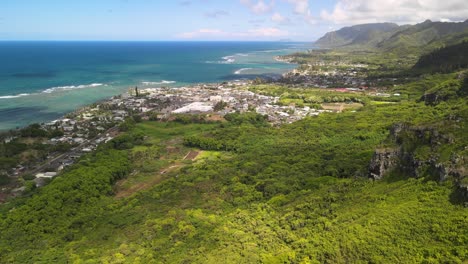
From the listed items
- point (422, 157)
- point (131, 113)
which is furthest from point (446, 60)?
point (422, 157)

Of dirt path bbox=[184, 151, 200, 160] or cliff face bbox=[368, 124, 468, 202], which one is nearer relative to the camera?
cliff face bbox=[368, 124, 468, 202]

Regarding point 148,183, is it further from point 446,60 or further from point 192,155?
point 446,60

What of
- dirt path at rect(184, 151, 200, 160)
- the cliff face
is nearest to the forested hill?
the cliff face

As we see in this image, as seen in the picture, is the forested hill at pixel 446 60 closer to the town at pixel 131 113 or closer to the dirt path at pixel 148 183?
the town at pixel 131 113

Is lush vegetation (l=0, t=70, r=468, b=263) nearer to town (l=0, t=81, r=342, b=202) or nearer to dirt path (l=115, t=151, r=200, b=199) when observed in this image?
dirt path (l=115, t=151, r=200, b=199)

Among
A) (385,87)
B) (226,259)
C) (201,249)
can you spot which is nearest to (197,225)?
(201,249)

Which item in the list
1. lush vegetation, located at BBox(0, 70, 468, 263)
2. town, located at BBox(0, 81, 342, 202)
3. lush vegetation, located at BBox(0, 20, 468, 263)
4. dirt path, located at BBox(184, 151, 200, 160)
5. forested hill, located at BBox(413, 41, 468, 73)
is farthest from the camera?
forested hill, located at BBox(413, 41, 468, 73)

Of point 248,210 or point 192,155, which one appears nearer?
point 248,210

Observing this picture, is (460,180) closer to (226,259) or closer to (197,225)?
(226,259)
